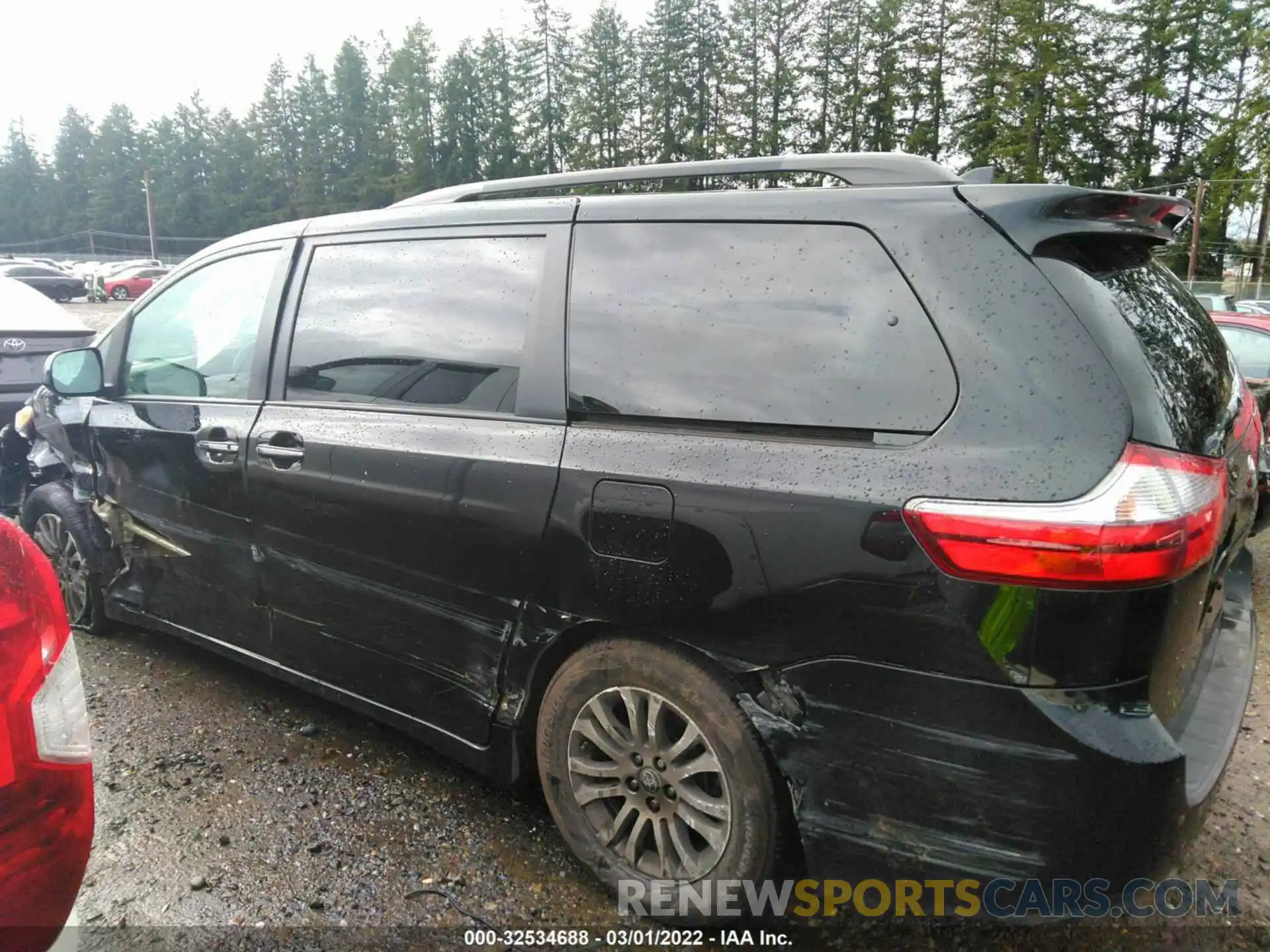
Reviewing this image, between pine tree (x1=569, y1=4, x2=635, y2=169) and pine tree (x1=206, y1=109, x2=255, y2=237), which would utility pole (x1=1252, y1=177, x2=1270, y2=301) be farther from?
pine tree (x1=206, y1=109, x2=255, y2=237)

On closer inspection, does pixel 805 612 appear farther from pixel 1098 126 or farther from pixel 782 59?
pixel 782 59

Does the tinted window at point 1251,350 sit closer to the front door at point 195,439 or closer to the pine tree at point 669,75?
the front door at point 195,439

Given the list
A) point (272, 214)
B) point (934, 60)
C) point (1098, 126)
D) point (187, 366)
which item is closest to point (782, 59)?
point (934, 60)

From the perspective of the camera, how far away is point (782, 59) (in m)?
50.3

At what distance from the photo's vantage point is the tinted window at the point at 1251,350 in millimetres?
6195

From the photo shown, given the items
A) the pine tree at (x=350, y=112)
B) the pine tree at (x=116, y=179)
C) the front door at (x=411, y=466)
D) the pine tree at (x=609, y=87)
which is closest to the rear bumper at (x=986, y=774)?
the front door at (x=411, y=466)

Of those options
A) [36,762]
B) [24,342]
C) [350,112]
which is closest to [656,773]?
[36,762]

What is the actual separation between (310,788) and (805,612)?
6.35 ft

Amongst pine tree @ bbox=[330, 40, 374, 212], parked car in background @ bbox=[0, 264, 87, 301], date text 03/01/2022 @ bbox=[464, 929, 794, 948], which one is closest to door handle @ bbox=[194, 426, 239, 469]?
date text 03/01/2022 @ bbox=[464, 929, 794, 948]

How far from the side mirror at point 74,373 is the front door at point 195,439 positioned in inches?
3.5

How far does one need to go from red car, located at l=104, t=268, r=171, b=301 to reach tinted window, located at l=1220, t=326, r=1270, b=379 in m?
39.7

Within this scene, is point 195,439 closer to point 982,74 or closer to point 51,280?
point 51,280

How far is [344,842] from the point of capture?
250 cm

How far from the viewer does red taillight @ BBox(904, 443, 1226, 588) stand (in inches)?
59.5
